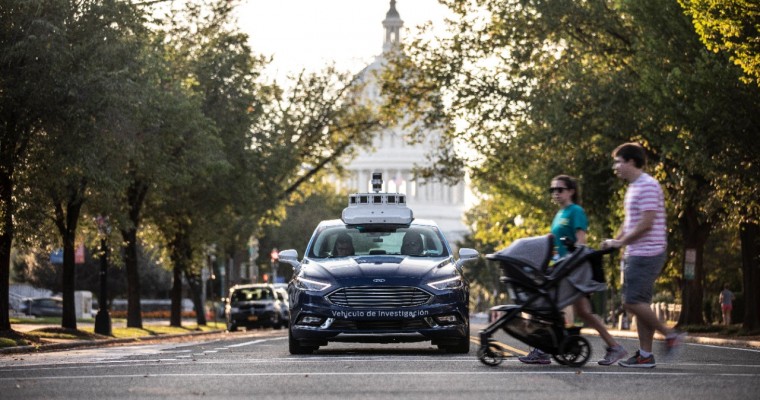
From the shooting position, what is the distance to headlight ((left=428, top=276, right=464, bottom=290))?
19016mm

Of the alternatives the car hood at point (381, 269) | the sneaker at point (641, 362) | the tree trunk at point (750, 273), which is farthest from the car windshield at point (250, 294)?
the sneaker at point (641, 362)

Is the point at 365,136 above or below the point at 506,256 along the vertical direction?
above

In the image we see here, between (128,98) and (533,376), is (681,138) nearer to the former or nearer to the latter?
(128,98)

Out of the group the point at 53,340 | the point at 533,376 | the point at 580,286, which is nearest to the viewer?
the point at 533,376

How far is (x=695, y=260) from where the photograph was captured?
44.4 meters

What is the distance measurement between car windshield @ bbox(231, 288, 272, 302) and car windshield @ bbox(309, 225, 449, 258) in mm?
32663

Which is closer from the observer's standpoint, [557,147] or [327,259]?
[327,259]

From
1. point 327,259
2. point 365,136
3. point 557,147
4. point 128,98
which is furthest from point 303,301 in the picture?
point 365,136

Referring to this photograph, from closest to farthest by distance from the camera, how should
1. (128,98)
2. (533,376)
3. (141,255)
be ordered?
1. (533,376)
2. (128,98)
3. (141,255)

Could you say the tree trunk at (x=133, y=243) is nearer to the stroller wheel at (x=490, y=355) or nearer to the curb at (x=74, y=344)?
the curb at (x=74, y=344)

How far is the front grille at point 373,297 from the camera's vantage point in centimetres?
1881

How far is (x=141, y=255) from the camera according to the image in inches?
3558

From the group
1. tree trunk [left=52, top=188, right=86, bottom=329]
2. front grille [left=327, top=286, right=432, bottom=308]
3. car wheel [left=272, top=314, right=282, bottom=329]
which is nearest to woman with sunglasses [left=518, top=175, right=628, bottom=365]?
front grille [left=327, top=286, right=432, bottom=308]

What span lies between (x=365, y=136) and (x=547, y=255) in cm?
4995
